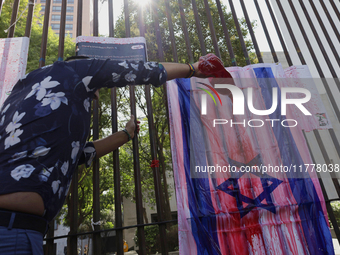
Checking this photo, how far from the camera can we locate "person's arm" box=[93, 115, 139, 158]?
6.54 feet

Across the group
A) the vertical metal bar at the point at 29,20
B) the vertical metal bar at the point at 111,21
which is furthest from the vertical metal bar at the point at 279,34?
the vertical metal bar at the point at 29,20

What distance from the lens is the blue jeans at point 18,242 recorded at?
0.98m

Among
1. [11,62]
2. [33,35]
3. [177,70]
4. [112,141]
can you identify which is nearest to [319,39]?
[177,70]

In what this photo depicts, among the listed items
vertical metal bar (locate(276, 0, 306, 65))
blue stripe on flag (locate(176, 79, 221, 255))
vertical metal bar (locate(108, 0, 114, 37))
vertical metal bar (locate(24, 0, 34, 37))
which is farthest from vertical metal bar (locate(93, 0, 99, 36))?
vertical metal bar (locate(276, 0, 306, 65))

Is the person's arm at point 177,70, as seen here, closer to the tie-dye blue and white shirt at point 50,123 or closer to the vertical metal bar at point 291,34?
the tie-dye blue and white shirt at point 50,123

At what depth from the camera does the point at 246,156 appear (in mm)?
2252

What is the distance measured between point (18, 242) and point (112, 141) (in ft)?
3.73

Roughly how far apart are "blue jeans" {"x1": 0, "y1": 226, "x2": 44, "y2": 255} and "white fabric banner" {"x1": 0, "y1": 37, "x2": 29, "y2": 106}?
5.76ft

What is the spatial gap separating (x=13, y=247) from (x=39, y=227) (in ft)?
0.40

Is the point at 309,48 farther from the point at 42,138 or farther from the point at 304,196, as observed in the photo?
the point at 42,138

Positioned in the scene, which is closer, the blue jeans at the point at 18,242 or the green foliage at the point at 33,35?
the blue jeans at the point at 18,242

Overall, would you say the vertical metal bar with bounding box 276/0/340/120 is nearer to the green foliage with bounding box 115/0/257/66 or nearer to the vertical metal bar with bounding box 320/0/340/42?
the vertical metal bar with bounding box 320/0/340/42

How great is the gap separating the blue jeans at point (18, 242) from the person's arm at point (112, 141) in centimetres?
96

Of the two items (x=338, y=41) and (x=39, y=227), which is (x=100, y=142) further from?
(x=338, y=41)
